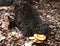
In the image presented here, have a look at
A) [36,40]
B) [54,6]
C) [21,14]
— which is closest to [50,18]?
[54,6]

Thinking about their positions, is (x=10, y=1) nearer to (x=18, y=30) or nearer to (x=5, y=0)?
(x=5, y=0)

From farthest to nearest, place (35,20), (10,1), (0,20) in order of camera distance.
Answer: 1. (10,1)
2. (0,20)
3. (35,20)

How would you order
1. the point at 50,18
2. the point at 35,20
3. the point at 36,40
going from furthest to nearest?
the point at 50,18
the point at 35,20
the point at 36,40

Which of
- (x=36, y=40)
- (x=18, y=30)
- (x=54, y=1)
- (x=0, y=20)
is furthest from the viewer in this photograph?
(x=54, y=1)

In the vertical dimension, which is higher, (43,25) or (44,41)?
(43,25)

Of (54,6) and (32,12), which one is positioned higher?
(32,12)

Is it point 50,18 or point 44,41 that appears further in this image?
point 50,18

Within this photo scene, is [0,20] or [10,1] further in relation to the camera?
[10,1]

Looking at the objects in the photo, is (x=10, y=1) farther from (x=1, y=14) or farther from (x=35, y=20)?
(x=35, y=20)

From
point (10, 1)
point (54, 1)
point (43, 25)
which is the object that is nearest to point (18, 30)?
point (43, 25)
